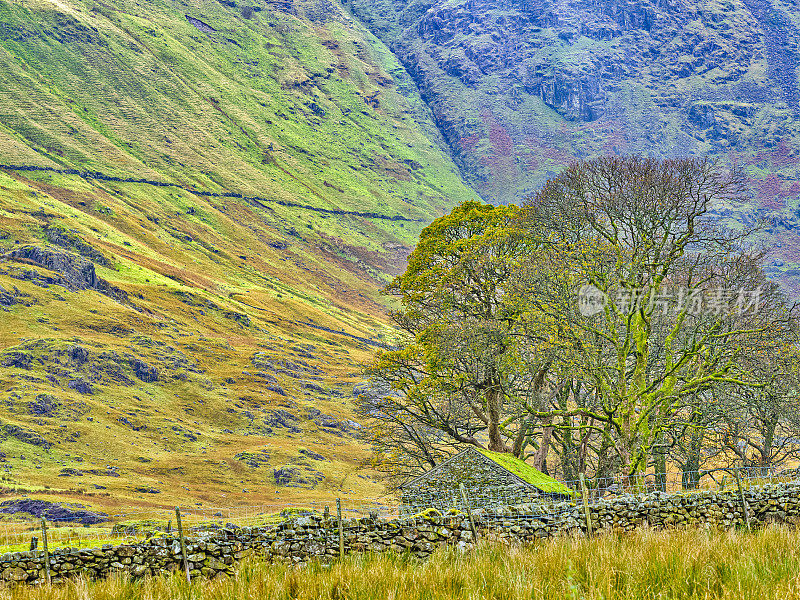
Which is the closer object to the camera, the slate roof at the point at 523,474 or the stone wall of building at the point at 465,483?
the slate roof at the point at 523,474

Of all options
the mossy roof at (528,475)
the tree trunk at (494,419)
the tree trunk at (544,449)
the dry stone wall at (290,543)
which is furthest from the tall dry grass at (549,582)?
the tree trunk at (544,449)

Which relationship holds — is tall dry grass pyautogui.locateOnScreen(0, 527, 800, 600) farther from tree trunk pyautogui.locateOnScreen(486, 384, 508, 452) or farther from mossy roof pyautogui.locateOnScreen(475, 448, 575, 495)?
tree trunk pyautogui.locateOnScreen(486, 384, 508, 452)

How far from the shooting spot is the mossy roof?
19953mm

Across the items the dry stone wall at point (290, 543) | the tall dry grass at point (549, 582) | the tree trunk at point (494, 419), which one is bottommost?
the dry stone wall at point (290, 543)

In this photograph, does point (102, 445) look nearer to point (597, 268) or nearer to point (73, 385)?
point (73, 385)

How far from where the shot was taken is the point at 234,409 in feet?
340

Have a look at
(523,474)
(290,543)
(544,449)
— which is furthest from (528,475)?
(290,543)

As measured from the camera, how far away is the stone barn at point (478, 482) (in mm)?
20203

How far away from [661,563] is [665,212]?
21.2 metres

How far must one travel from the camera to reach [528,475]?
21.2 m

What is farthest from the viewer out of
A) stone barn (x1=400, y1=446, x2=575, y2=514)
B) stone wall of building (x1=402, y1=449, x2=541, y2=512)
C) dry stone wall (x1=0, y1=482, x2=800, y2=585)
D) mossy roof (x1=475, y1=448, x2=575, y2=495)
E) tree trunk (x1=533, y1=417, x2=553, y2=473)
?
tree trunk (x1=533, y1=417, x2=553, y2=473)

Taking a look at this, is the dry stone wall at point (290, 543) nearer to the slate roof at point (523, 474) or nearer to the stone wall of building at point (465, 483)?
the slate roof at point (523, 474)

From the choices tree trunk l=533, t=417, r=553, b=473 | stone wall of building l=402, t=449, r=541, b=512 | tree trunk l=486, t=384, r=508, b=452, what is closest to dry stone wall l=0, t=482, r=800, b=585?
stone wall of building l=402, t=449, r=541, b=512

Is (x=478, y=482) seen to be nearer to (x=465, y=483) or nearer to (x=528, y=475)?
(x=465, y=483)
